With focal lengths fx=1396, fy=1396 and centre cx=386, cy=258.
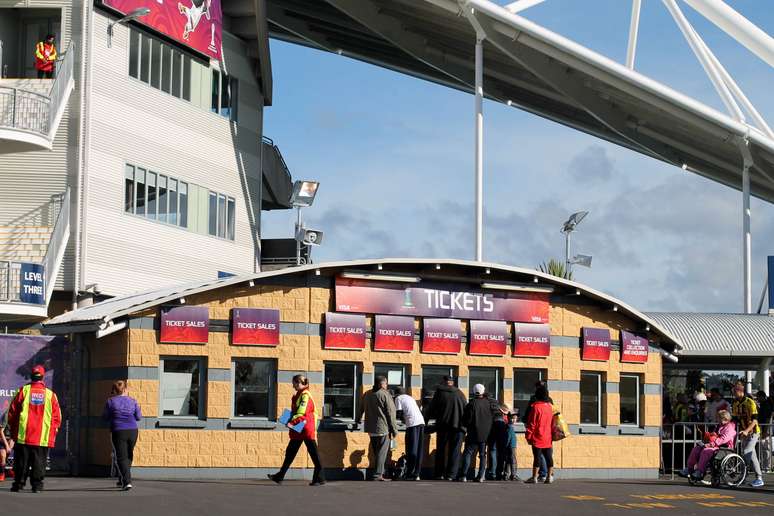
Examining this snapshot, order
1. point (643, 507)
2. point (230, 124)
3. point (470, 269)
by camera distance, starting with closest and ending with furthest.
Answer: point (643, 507) → point (470, 269) → point (230, 124)

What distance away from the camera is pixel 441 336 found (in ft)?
84.9

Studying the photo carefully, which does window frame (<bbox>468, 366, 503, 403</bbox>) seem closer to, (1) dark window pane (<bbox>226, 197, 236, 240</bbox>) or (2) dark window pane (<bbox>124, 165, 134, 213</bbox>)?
(2) dark window pane (<bbox>124, 165, 134, 213</bbox>)

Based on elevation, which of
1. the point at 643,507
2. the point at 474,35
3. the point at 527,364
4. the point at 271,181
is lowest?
the point at 643,507

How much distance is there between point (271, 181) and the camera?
137 feet

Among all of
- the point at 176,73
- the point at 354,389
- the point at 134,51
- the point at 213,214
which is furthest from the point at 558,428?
the point at 176,73

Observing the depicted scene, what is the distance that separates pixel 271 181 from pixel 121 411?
22409 millimetres

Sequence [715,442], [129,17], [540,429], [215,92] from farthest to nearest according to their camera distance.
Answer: [215,92]
[129,17]
[540,429]
[715,442]

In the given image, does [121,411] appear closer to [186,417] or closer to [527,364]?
[186,417]

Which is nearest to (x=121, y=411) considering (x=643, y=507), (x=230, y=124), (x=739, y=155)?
(x=643, y=507)

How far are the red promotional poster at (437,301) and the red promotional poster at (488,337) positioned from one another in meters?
0.14

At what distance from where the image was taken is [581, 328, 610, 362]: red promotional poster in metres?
27.2

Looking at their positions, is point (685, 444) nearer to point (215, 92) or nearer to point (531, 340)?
point (531, 340)

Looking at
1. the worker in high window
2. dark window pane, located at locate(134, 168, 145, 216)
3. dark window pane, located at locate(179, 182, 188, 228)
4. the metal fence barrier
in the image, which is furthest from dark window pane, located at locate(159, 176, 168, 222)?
the metal fence barrier

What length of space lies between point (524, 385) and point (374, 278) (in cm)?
394
